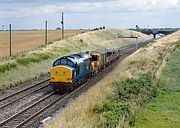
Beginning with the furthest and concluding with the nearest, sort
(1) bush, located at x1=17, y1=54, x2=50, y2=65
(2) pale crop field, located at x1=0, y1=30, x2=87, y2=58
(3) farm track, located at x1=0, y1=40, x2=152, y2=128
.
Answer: (2) pale crop field, located at x1=0, y1=30, x2=87, y2=58, (1) bush, located at x1=17, y1=54, x2=50, y2=65, (3) farm track, located at x1=0, y1=40, x2=152, y2=128

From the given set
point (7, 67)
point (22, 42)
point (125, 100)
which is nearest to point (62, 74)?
point (7, 67)

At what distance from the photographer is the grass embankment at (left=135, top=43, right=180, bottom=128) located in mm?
18172

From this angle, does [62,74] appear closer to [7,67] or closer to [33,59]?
[7,67]

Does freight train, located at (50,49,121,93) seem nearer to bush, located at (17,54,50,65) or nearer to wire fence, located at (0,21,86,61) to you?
bush, located at (17,54,50,65)

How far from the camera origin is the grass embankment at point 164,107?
18172mm

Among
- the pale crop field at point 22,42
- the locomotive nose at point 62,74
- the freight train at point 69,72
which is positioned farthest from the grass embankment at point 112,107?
the pale crop field at point 22,42

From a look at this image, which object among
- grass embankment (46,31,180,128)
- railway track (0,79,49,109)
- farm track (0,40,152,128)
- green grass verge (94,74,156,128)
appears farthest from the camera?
railway track (0,79,49,109)

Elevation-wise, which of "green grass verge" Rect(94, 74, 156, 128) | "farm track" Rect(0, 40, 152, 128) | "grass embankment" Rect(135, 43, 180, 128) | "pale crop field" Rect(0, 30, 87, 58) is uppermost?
"pale crop field" Rect(0, 30, 87, 58)

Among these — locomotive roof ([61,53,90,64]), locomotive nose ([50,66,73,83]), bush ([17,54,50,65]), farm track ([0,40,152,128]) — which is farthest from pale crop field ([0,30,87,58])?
farm track ([0,40,152,128])

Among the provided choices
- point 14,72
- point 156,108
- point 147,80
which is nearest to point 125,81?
point 147,80

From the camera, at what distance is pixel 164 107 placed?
2177cm

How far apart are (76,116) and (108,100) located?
301cm

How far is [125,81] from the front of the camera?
27.1 metres

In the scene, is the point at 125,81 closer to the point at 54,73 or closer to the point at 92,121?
the point at 54,73
